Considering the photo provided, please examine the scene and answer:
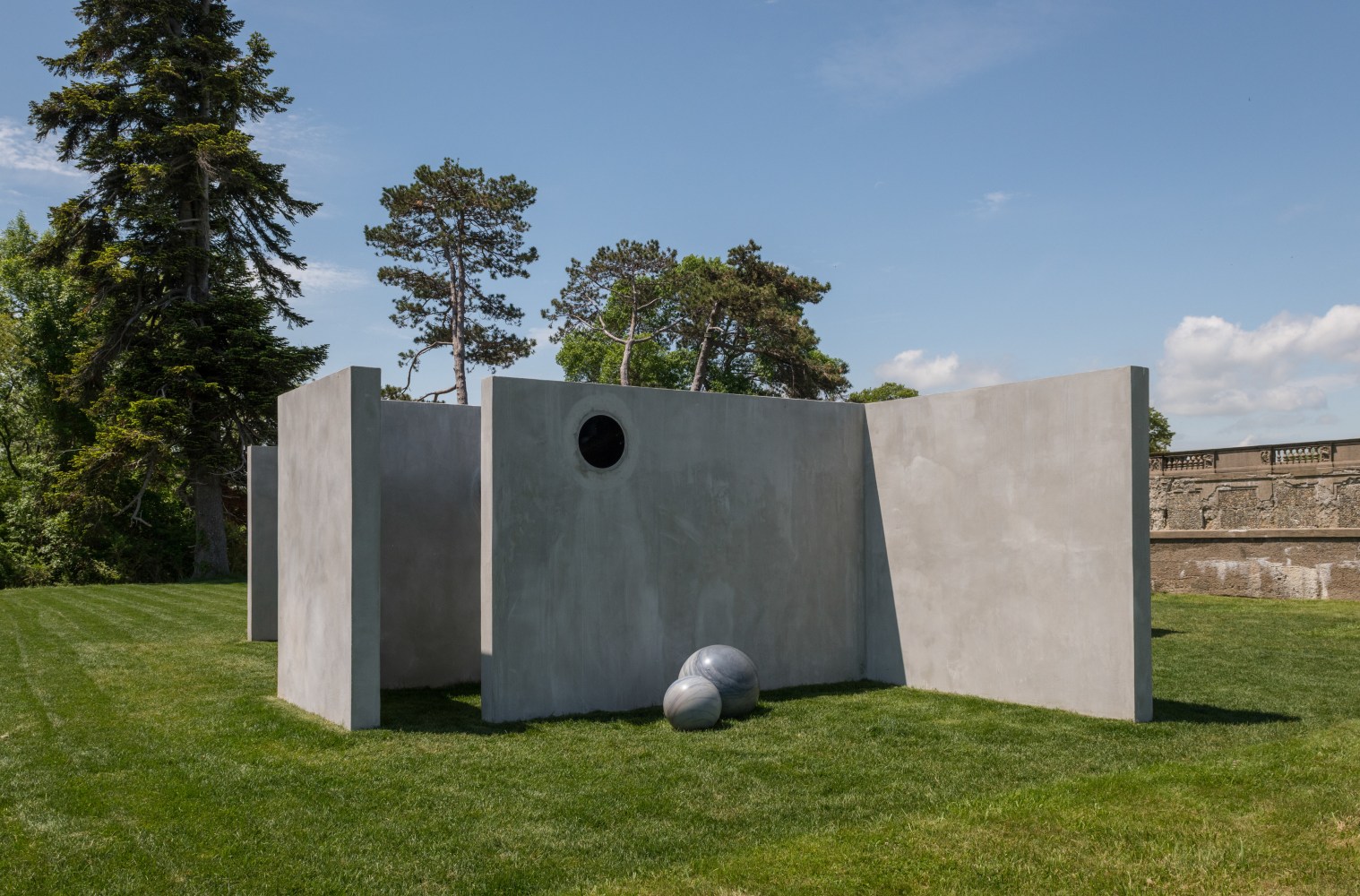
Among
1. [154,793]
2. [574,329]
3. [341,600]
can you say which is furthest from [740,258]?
[154,793]

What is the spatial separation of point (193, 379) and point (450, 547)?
61.3ft

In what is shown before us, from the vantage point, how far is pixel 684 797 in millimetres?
6898

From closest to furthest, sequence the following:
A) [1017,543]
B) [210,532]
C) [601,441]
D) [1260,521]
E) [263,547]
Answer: [601,441] → [1017,543] → [263,547] → [1260,521] → [210,532]

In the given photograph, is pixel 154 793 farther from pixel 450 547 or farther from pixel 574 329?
pixel 574 329

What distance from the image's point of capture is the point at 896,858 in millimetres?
5652

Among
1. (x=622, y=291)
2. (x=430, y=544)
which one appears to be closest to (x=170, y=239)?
(x=622, y=291)

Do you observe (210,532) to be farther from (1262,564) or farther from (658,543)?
(1262,564)

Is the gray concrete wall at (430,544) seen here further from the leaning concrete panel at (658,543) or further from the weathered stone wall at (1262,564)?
the weathered stone wall at (1262,564)

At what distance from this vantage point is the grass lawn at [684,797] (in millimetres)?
5496

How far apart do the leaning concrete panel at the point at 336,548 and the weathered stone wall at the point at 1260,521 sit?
21038 mm

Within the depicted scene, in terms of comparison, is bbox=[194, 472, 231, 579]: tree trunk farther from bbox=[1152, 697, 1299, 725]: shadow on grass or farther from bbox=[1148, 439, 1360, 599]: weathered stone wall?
bbox=[1152, 697, 1299, 725]: shadow on grass

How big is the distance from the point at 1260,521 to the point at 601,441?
2270 cm

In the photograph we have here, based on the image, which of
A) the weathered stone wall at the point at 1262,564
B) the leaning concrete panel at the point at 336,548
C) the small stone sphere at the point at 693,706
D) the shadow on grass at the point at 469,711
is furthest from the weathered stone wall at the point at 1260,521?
the leaning concrete panel at the point at 336,548

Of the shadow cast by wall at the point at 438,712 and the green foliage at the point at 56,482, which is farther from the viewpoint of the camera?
the green foliage at the point at 56,482
